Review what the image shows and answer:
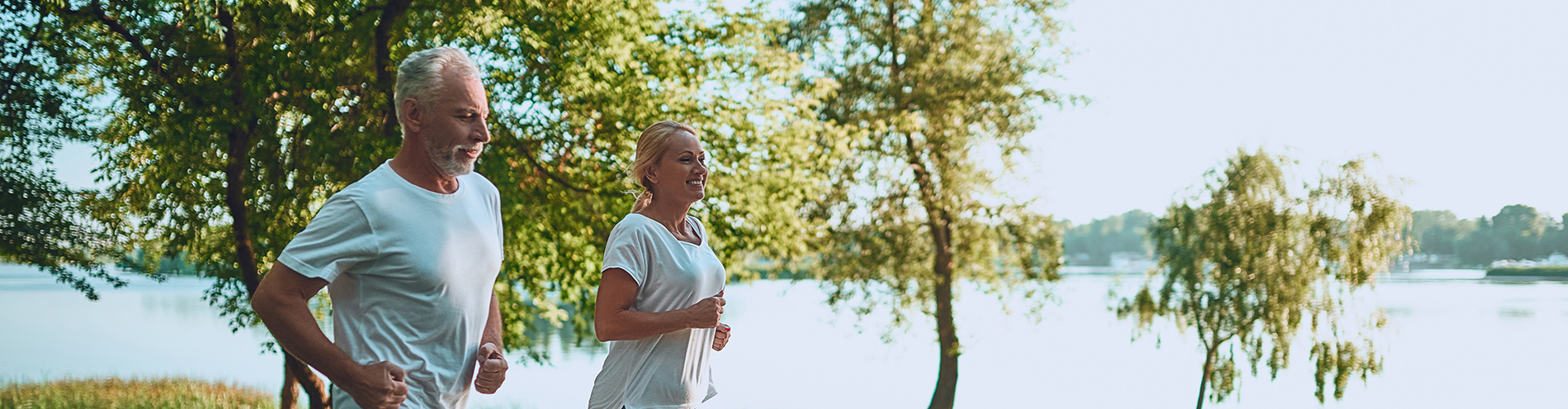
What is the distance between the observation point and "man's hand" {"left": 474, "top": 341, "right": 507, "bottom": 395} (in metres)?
2.16

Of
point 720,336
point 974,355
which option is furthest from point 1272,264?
point 720,336

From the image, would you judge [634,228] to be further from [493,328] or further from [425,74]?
[425,74]

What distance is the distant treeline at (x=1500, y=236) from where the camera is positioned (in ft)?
104

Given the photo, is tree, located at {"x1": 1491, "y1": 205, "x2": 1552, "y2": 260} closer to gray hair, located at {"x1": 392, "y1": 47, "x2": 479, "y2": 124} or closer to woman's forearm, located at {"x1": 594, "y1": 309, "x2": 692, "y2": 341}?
woman's forearm, located at {"x1": 594, "y1": 309, "x2": 692, "y2": 341}

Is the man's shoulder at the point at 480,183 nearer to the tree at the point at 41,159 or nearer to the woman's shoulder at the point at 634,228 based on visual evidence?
the woman's shoulder at the point at 634,228

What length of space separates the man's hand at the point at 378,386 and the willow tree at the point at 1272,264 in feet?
54.1

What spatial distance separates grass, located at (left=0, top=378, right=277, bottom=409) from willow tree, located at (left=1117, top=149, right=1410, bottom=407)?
14088 mm

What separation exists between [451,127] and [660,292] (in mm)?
913

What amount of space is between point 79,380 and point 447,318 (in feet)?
50.3

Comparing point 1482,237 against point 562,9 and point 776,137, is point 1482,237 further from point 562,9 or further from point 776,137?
point 562,9

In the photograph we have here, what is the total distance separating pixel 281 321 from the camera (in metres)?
1.84

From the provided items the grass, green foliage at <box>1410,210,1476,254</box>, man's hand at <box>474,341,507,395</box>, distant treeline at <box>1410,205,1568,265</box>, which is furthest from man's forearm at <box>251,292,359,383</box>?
distant treeline at <box>1410,205,1568,265</box>

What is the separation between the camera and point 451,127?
2055 millimetres

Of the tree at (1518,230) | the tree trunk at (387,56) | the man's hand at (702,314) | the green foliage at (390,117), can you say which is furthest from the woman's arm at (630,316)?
the tree at (1518,230)
